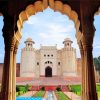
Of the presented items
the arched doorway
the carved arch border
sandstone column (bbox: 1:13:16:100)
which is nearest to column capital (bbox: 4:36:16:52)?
sandstone column (bbox: 1:13:16:100)

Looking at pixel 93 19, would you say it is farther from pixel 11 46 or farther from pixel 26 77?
pixel 26 77

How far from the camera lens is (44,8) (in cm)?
365

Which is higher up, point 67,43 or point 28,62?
point 67,43

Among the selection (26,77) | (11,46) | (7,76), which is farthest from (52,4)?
(26,77)

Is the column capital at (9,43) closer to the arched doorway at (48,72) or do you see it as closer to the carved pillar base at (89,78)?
the carved pillar base at (89,78)

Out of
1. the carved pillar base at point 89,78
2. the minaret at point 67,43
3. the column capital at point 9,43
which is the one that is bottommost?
the carved pillar base at point 89,78

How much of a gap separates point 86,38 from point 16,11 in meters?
1.03

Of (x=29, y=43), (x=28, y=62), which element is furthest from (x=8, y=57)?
(x=29, y=43)

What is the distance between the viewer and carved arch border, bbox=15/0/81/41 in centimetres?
337

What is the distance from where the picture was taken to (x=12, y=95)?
10.9 feet

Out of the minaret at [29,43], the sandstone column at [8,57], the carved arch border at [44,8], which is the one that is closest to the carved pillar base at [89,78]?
the carved arch border at [44,8]

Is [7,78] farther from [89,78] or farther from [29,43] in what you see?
[29,43]

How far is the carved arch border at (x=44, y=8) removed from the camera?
3.37 meters

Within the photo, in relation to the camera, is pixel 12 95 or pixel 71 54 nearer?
A: pixel 12 95
